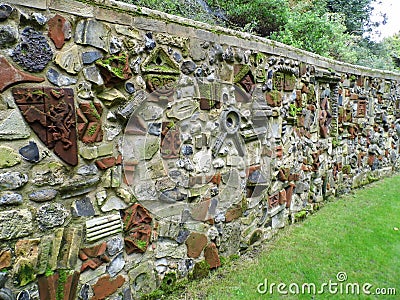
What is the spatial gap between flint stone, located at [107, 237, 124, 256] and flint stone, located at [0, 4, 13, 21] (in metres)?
1.36

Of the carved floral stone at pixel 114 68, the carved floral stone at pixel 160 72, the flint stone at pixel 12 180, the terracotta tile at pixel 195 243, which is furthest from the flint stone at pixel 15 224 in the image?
the terracotta tile at pixel 195 243

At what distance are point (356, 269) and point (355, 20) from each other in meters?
9.18

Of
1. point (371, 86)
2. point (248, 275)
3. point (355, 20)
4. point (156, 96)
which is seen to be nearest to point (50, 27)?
point (156, 96)

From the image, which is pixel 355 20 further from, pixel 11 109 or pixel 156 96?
pixel 11 109

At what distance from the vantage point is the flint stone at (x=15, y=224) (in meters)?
1.63

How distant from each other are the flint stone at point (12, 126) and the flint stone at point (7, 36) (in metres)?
0.32

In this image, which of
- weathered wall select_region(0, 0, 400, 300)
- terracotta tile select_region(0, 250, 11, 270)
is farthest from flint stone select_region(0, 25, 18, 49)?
terracotta tile select_region(0, 250, 11, 270)

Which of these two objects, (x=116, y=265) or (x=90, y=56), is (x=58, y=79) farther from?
(x=116, y=265)

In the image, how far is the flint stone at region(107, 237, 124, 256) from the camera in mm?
2096

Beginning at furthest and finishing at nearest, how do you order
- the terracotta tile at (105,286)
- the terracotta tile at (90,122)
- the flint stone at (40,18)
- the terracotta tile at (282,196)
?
1. the terracotta tile at (282,196)
2. the terracotta tile at (105,286)
3. the terracotta tile at (90,122)
4. the flint stone at (40,18)

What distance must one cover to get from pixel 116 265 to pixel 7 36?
146cm

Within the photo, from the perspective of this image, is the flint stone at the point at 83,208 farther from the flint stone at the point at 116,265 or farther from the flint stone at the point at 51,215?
the flint stone at the point at 116,265

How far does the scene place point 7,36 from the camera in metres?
1.60

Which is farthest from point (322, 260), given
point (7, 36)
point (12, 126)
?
point (7, 36)
